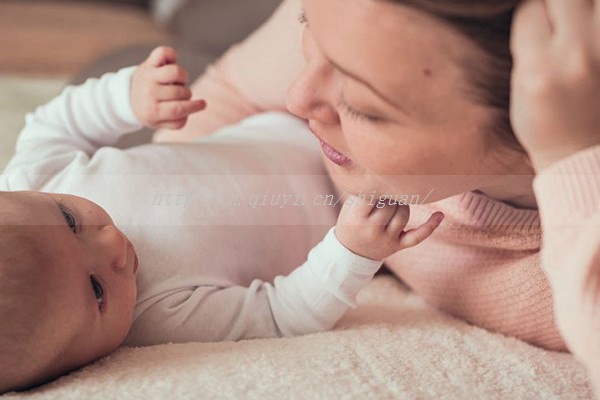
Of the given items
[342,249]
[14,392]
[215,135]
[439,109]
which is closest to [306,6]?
[439,109]

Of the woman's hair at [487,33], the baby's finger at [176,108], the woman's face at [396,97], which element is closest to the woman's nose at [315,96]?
the woman's face at [396,97]

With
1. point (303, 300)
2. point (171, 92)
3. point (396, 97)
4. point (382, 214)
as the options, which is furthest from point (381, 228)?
point (171, 92)

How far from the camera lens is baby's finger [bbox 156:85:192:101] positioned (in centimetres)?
96

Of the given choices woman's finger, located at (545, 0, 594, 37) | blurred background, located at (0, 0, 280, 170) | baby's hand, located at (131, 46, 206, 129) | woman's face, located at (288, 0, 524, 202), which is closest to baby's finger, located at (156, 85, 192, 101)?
baby's hand, located at (131, 46, 206, 129)

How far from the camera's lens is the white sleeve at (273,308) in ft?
2.71

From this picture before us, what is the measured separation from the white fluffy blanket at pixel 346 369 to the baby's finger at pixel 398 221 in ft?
0.36

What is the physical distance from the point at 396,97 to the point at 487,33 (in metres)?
0.08

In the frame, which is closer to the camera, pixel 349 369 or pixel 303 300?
pixel 349 369

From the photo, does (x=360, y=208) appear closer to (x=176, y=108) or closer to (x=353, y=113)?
(x=353, y=113)

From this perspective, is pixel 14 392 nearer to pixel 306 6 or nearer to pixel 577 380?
pixel 306 6

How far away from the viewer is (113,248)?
76cm

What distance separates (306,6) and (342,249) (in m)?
0.29

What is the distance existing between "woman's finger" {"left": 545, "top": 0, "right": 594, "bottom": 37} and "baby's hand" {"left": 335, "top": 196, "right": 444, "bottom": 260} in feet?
0.97

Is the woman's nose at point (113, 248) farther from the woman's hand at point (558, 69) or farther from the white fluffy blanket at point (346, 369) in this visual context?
the woman's hand at point (558, 69)
